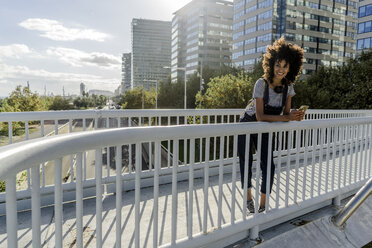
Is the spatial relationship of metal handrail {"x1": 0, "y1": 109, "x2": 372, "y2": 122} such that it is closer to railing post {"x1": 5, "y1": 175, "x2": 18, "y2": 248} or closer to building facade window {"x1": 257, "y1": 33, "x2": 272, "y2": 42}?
railing post {"x1": 5, "y1": 175, "x2": 18, "y2": 248}

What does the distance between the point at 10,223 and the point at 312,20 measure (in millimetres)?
80089

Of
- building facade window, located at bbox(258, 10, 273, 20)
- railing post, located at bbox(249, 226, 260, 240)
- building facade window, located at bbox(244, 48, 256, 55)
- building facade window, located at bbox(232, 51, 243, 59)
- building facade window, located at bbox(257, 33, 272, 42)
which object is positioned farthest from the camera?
building facade window, located at bbox(232, 51, 243, 59)

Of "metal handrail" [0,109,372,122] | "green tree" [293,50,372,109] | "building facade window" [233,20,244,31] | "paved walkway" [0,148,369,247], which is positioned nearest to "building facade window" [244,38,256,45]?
"building facade window" [233,20,244,31]

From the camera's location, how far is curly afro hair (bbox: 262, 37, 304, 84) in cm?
303

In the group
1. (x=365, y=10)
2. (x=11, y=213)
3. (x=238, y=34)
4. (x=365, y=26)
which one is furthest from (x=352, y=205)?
(x=238, y=34)

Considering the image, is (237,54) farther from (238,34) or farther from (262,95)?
(262,95)

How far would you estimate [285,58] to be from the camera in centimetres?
302

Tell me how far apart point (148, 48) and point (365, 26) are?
457 ft

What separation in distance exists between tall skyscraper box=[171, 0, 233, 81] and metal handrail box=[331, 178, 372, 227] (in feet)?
302

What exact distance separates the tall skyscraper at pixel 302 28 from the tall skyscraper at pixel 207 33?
58.3 ft

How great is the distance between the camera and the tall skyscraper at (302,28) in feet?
216

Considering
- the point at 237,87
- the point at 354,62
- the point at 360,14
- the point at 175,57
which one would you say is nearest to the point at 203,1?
the point at 175,57

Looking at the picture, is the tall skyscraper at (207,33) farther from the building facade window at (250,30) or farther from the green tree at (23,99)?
the green tree at (23,99)

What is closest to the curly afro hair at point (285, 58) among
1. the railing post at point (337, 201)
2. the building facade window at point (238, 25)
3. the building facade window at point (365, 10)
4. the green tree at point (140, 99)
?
the railing post at point (337, 201)
